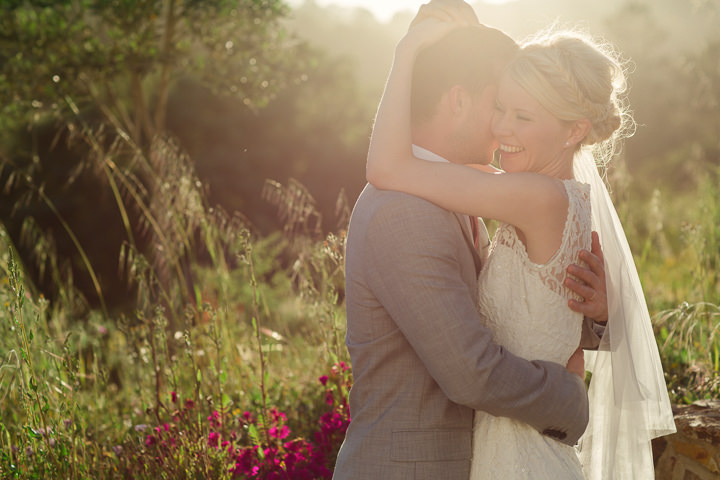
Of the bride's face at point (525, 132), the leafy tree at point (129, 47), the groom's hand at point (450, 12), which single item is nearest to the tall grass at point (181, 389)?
the bride's face at point (525, 132)

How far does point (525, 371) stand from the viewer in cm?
184

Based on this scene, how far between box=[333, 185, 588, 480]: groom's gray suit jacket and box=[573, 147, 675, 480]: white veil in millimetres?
442

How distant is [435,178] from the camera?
1999 mm

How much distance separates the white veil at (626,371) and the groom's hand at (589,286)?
9 cm

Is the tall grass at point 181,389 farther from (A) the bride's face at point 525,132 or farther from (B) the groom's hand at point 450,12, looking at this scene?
(B) the groom's hand at point 450,12

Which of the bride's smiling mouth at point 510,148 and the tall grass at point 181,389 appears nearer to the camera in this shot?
the bride's smiling mouth at point 510,148

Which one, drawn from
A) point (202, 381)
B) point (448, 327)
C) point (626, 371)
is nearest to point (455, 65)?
point (448, 327)

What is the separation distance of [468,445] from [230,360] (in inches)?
106

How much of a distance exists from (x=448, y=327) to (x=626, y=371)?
89 cm

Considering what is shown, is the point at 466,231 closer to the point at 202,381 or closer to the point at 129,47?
the point at 202,381

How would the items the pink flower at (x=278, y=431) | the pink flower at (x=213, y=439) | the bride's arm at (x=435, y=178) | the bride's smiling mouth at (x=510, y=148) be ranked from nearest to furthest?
the bride's arm at (x=435, y=178)
the bride's smiling mouth at (x=510, y=148)
the pink flower at (x=213, y=439)
the pink flower at (x=278, y=431)

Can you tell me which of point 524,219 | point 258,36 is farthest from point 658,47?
point 524,219

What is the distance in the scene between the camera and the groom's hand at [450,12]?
216 centimetres

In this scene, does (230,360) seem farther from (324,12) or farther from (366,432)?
(324,12)
